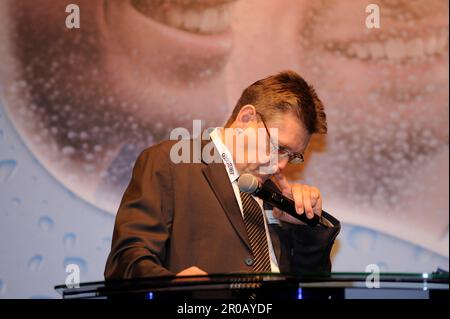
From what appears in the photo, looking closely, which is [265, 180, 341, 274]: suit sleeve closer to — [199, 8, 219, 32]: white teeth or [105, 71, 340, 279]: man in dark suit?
[105, 71, 340, 279]: man in dark suit

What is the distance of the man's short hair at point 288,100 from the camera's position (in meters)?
2.08

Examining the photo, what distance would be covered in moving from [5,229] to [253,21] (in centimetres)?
116

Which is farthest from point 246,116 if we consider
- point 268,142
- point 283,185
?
point 283,185

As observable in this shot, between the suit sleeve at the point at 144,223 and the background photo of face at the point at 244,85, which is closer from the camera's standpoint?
the suit sleeve at the point at 144,223

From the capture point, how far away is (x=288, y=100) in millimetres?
2080

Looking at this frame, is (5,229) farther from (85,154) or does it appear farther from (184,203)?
(184,203)

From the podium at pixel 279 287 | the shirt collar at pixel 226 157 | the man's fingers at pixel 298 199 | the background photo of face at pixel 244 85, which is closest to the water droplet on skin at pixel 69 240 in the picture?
the background photo of face at pixel 244 85

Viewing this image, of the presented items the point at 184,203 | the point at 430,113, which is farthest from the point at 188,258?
the point at 430,113

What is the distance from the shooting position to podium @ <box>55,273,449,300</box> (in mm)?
1127

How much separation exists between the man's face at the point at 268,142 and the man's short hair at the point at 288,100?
24 millimetres

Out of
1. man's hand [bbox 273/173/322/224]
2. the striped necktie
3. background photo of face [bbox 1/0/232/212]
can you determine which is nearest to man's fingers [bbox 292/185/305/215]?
man's hand [bbox 273/173/322/224]

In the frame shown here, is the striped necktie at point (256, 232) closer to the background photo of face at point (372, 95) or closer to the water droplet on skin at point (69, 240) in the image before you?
the background photo of face at point (372, 95)

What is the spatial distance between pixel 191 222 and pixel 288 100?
467 millimetres

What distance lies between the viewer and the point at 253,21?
105 inches
